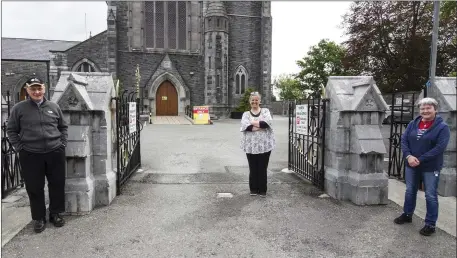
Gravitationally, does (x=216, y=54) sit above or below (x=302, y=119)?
above

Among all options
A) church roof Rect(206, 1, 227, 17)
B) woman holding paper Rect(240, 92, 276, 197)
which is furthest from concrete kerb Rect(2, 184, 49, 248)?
church roof Rect(206, 1, 227, 17)

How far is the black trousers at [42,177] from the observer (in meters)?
3.97

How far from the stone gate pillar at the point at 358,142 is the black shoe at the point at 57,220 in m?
4.06

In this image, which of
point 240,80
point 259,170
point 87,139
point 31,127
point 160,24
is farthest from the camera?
point 240,80

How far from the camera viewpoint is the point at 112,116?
5.45m

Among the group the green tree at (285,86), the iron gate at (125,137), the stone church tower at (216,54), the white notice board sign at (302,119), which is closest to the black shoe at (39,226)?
the iron gate at (125,137)

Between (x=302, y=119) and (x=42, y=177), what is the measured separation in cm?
443

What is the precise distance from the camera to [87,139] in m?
4.63

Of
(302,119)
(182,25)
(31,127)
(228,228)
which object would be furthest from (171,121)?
(228,228)

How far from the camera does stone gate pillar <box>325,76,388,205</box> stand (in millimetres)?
4938

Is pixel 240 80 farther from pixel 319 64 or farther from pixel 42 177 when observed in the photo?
pixel 42 177

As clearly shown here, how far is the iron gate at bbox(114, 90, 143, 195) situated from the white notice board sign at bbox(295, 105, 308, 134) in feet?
10.9

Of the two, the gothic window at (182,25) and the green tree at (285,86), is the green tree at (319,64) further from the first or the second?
the gothic window at (182,25)

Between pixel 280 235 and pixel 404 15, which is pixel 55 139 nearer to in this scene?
pixel 280 235
